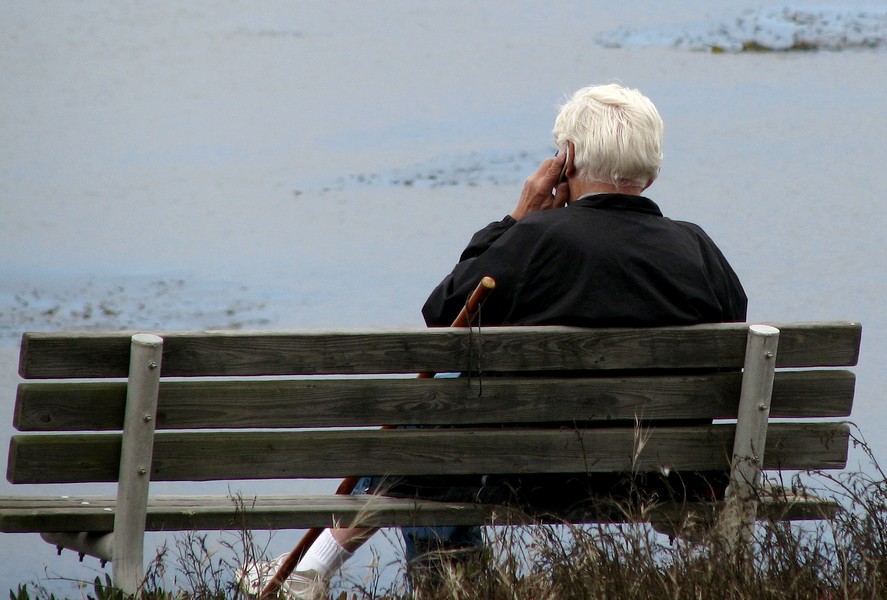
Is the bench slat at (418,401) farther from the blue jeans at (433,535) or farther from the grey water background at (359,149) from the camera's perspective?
the grey water background at (359,149)

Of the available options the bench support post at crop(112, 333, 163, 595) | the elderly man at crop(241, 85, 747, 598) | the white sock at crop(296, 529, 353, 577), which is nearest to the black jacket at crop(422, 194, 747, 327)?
the elderly man at crop(241, 85, 747, 598)

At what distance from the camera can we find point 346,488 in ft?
7.32

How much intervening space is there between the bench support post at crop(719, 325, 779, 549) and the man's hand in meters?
0.43

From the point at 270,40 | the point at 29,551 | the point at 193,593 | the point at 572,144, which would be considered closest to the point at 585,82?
the point at 270,40

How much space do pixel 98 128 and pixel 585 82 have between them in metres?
2.34

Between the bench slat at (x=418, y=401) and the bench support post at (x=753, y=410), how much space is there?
4 centimetres

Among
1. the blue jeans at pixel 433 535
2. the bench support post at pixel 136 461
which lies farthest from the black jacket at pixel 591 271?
the bench support post at pixel 136 461

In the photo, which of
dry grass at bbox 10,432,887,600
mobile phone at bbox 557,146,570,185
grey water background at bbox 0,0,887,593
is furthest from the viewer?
grey water background at bbox 0,0,887,593

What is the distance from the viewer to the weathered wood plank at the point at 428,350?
187 cm

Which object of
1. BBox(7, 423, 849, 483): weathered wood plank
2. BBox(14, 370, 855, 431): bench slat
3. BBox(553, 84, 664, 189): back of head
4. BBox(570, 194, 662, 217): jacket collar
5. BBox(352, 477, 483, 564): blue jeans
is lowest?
BBox(352, 477, 483, 564): blue jeans

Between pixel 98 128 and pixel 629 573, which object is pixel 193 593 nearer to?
pixel 629 573

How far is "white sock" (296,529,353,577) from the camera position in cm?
220

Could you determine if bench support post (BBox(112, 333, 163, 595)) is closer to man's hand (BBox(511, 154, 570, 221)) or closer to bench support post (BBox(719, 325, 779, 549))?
man's hand (BBox(511, 154, 570, 221))

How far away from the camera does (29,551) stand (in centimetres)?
489
